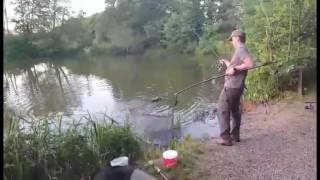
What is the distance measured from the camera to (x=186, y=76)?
7.84 metres

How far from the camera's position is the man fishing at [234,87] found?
3.15m

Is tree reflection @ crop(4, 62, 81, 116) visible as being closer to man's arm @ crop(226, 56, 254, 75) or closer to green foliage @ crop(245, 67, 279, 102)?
green foliage @ crop(245, 67, 279, 102)

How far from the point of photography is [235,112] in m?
3.38

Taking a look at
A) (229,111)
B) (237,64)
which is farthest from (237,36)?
(229,111)

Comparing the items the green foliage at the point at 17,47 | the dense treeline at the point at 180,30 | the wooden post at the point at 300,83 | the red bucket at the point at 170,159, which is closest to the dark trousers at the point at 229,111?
the red bucket at the point at 170,159

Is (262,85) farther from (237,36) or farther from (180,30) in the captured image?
(237,36)

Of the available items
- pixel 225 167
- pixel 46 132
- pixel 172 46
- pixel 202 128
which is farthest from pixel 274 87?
pixel 46 132

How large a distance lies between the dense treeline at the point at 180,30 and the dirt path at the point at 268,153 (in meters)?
1.16

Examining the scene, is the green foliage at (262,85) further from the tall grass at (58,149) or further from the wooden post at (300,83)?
the tall grass at (58,149)

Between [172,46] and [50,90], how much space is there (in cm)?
252

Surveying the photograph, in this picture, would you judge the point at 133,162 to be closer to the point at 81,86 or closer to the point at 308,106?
the point at 308,106

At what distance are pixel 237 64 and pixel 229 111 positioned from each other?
41 cm

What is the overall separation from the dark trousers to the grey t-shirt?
0.14ft

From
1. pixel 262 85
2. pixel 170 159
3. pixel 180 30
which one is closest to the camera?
pixel 170 159
